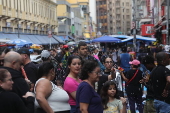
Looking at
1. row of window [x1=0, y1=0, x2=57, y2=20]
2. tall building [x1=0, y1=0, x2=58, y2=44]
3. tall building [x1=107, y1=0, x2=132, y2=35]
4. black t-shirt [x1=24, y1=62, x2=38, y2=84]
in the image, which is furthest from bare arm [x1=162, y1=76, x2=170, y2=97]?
tall building [x1=107, y1=0, x2=132, y2=35]

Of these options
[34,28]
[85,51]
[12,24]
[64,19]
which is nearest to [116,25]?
[64,19]

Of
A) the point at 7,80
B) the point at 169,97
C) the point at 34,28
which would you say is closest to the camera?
the point at 7,80

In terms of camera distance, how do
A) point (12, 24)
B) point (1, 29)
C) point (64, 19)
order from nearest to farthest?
point (1, 29) < point (12, 24) < point (64, 19)

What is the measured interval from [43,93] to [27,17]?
42869 millimetres

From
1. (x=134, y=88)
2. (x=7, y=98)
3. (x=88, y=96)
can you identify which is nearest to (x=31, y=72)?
(x=88, y=96)

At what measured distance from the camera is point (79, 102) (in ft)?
16.8

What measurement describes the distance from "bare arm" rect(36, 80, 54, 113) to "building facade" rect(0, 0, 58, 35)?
3257 centimetres

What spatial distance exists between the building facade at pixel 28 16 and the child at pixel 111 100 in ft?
103

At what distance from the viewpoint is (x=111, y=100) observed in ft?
21.9

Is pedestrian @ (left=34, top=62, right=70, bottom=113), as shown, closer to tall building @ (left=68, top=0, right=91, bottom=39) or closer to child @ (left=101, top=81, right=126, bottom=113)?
child @ (left=101, top=81, right=126, bottom=113)

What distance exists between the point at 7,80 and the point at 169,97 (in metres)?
3.75

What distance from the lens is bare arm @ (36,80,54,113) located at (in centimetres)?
516

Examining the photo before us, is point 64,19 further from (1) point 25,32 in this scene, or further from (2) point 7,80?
(2) point 7,80

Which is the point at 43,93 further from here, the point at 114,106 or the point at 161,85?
the point at 161,85
